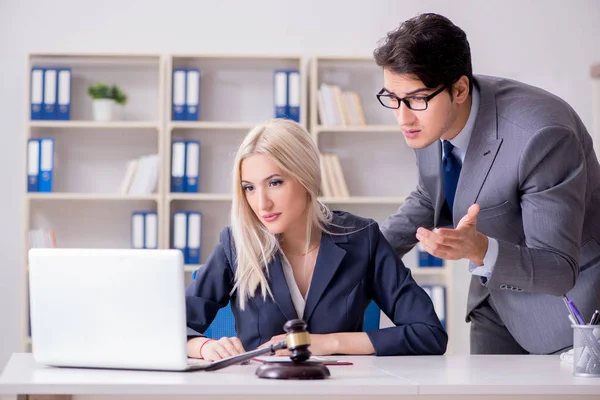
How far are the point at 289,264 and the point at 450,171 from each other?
0.51 metres

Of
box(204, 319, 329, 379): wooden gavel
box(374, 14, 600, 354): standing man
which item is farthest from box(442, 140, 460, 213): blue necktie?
box(204, 319, 329, 379): wooden gavel

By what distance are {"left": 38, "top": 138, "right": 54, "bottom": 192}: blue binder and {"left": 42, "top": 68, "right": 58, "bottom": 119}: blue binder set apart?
0.15 meters

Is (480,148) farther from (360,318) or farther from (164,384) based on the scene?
(164,384)

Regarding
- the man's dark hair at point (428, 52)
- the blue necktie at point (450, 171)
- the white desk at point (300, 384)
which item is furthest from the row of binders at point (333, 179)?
the white desk at point (300, 384)

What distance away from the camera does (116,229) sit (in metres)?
4.77

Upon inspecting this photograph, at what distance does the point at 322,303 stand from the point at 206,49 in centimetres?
308

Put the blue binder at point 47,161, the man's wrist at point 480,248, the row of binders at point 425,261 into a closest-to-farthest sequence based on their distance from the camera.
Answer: the man's wrist at point 480,248 < the blue binder at point 47,161 < the row of binders at point 425,261

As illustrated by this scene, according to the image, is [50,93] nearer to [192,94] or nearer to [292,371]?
[192,94]

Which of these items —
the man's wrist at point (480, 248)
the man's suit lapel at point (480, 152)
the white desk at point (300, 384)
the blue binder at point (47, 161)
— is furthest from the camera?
the blue binder at point (47, 161)

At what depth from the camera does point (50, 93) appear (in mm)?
4523

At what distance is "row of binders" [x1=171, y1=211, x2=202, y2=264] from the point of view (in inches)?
178

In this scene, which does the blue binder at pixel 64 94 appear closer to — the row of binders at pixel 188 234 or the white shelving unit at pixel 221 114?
the white shelving unit at pixel 221 114

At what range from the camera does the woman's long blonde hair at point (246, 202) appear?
1974 millimetres

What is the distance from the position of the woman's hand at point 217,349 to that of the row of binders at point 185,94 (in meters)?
2.94
